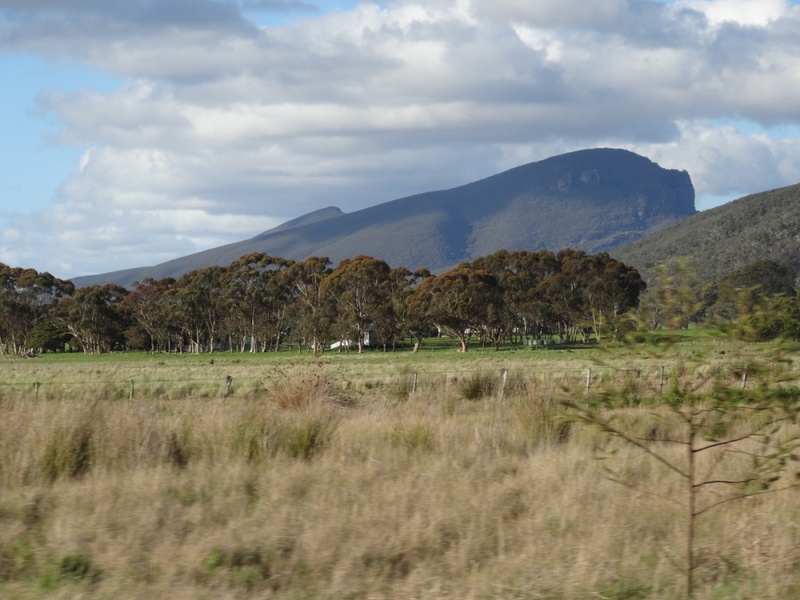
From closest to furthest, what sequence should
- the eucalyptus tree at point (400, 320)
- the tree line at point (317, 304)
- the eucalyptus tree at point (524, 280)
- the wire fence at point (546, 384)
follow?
the wire fence at point (546, 384)
the eucalyptus tree at point (400, 320)
the tree line at point (317, 304)
the eucalyptus tree at point (524, 280)

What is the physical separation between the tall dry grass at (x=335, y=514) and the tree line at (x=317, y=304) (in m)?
61.8

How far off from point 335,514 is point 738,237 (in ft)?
444

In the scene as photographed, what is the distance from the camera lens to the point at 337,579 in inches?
251

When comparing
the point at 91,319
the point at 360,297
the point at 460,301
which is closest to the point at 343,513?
the point at 460,301

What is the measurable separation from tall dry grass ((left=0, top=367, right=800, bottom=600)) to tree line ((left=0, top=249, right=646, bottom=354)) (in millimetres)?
61790

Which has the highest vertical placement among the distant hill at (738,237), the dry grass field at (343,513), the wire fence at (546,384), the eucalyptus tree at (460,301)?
the distant hill at (738,237)

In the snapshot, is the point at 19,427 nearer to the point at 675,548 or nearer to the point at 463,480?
the point at 463,480

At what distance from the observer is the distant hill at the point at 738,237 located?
12050 centimetres

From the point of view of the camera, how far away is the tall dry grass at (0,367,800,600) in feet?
21.1

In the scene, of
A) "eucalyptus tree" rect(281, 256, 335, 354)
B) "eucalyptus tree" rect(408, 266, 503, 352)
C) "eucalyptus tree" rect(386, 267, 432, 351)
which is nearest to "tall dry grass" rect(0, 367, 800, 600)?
"eucalyptus tree" rect(408, 266, 503, 352)

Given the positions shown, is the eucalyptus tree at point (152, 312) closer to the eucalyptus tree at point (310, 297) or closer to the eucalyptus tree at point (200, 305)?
the eucalyptus tree at point (200, 305)

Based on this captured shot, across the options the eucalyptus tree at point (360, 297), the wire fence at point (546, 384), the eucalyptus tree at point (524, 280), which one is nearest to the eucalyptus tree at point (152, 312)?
the eucalyptus tree at point (360, 297)

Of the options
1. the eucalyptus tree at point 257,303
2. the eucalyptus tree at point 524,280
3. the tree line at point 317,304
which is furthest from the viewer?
the eucalyptus tree at point 257,303

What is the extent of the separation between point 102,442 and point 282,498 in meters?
2.76
